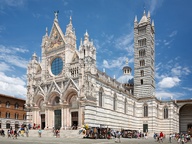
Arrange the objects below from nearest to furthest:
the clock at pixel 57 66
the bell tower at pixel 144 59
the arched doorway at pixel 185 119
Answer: the clock at pixel 57 66, the bell tower at pixel 144 59, the arched doorway at pixel 185 119

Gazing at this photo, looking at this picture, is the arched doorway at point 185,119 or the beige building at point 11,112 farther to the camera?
the arched doorway at point 185,119

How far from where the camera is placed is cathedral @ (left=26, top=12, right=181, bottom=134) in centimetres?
3794

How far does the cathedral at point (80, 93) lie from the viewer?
3794cm

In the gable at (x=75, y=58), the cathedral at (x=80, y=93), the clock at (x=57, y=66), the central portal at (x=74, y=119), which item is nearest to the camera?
the cathedral at (x=80, y=93)

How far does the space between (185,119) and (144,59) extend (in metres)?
22.1

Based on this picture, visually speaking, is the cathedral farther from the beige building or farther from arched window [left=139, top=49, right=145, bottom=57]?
the beige building

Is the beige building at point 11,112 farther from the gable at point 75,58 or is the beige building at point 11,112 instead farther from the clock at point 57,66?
the gable at point 75,58

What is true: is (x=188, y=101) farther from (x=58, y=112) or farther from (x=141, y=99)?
(x=58, y=112)

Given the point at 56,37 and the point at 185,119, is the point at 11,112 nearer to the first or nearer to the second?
the point at 56,37

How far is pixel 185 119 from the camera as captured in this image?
2581 inches

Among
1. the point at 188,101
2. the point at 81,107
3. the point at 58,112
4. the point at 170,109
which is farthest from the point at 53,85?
the point at 188,101

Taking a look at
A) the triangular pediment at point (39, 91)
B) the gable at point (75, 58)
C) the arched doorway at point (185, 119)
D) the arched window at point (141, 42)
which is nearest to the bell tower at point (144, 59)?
the arched window at point (141, 42)

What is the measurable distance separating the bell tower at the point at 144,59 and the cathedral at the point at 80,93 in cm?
22

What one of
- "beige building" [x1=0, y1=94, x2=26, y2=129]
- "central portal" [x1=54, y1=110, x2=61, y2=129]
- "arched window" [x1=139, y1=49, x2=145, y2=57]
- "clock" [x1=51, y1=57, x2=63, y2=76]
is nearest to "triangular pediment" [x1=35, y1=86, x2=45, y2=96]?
"clock" [x1=51, y1=57, x2=63, y2=76]
